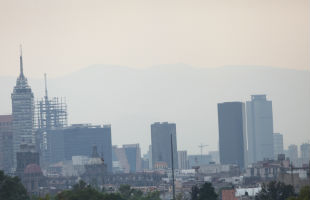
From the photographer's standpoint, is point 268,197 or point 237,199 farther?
point 237,199

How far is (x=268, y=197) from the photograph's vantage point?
161625 mm

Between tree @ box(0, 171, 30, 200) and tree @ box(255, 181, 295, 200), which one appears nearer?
tree @ box(0, 171, 30, 200)

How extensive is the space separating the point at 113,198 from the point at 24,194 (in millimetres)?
11174

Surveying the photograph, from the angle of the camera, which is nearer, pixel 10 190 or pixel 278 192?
pixel 10 190

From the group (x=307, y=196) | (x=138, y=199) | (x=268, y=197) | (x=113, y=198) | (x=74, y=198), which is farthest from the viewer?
(x=138, y=199)

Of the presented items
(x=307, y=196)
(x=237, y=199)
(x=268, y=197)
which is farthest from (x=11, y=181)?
(x=237, y=199)

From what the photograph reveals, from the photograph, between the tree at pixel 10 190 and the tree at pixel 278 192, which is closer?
the tree at pixel 10 190

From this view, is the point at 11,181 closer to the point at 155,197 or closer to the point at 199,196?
the point at 199,196

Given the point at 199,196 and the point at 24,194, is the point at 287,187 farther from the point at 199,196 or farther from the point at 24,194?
Answer: the point at 24,194

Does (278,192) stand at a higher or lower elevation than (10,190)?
lower

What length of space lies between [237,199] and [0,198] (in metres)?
66.0

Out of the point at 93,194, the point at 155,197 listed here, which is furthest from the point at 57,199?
the point at 155,197

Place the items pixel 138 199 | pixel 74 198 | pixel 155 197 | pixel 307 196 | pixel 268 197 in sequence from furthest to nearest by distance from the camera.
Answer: pixel 155 197 < pixel 138 199 < pixel 268 197 < pixel 74 198 < pixel 307 196

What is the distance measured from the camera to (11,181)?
147875mm
